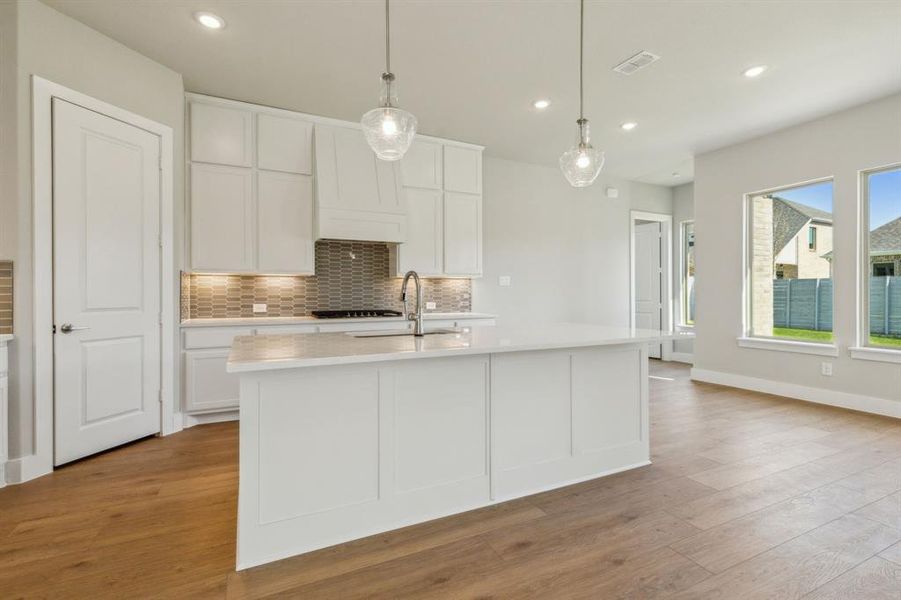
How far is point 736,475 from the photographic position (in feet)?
8.78

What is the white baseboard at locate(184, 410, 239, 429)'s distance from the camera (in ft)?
12.2

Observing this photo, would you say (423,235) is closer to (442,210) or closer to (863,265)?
(442,210)

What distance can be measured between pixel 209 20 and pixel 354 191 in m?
1.72

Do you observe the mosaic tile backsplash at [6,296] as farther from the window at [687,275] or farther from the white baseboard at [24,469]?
the window at [687,275]

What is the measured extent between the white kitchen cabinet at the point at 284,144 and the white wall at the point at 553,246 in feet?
7.44

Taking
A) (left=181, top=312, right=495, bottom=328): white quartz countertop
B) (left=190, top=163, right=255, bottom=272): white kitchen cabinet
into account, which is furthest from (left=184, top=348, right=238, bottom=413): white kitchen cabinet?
(left=190, top=163, right=255, bottom=272): white kitchen cabinet

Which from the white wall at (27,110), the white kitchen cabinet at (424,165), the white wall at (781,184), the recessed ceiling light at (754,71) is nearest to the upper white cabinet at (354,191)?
the white kitchen cabinet at (424,165)

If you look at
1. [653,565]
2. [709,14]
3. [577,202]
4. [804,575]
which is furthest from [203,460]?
[577,202]

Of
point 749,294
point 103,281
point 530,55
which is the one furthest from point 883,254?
point 103,281

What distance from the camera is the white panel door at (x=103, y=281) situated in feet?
9.29

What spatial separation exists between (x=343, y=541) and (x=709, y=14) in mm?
3606

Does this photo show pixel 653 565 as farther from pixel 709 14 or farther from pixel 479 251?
pixel 479 251

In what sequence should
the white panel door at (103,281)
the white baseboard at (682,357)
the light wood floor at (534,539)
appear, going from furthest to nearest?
the white baseboard at (682,357), the white panel door at (103,281), the light wood floor at (534,539)

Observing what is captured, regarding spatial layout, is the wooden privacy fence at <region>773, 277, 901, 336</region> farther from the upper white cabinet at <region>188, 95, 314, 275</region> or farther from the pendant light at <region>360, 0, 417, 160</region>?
Answer: the upper white cabinet at <region>188, 95, 314, 275</region>
